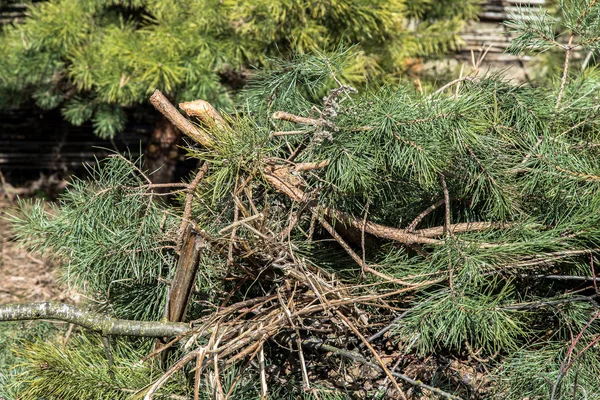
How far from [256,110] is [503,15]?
2.11 m

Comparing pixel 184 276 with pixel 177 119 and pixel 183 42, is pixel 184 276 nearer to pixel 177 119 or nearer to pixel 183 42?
pixel 177 119

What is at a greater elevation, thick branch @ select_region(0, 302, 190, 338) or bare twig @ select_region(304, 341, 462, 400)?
bare twig @ select_region(304, 341, 462, 400)

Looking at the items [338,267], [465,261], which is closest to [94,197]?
[338,267]

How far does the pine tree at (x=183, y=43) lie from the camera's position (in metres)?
2.35

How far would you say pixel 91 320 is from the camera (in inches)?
53.0

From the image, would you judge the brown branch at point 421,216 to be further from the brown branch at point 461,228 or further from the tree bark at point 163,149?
the tree bark at point 163,149

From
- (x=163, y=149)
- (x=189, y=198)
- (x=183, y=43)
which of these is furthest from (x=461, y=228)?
(x=163, y=149)

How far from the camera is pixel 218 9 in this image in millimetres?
2381

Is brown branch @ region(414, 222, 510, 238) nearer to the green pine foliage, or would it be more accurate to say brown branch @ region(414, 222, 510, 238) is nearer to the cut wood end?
the cut wood end

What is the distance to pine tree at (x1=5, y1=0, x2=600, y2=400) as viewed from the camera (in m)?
1.22

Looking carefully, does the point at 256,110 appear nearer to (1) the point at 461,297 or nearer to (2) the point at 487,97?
(2) the point at 487,97

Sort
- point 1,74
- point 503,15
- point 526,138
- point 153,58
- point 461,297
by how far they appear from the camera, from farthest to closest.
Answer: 1. point 503,15
2. point 1,74
3. point 153,58
4. point 526,138
5. point 461,297

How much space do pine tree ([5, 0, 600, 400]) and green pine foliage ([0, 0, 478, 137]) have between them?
94cm

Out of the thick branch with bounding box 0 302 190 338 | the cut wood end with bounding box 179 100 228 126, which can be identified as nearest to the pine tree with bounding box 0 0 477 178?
the cut wood end with bounding box 179 100 228 126
